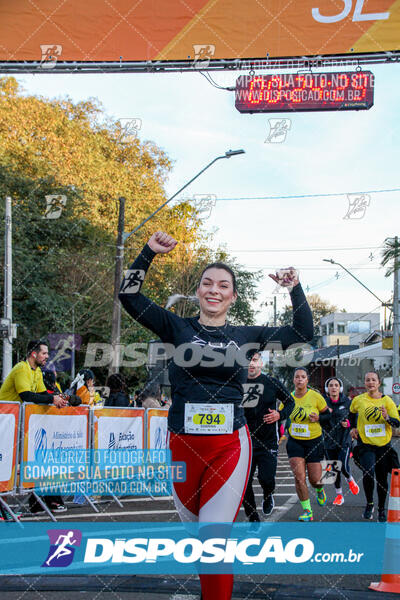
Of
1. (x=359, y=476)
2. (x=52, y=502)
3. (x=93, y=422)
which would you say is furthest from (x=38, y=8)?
(x=359, y=476)

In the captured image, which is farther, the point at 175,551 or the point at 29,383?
the point at 29,383

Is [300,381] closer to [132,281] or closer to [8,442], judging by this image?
[8,442]

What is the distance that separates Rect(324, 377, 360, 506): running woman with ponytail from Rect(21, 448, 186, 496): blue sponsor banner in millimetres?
2705

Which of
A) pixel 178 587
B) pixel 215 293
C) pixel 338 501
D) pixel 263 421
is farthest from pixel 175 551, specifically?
pixel 338 501

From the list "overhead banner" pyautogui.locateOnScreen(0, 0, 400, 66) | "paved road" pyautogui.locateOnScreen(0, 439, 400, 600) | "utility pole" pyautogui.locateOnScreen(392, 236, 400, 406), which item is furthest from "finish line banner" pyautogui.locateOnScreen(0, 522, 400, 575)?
"utility pole" pyautogui.locateOnScreen(392, 236, 400, 406)

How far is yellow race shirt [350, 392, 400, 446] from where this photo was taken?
9.05 metres

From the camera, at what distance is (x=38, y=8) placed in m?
10.4

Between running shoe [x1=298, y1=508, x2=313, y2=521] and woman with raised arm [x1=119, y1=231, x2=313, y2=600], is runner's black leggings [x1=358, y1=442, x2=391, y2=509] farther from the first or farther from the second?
woman with raised arm [x1=119, y1=231, x2=313, y2=600]

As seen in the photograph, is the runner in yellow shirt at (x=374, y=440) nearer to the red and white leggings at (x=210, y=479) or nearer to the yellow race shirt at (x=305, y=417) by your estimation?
the yellow race shirt at (x=305, y=417)

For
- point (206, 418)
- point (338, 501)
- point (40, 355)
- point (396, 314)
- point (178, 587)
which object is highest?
point (396, 314)

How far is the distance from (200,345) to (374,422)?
5986 millimetres

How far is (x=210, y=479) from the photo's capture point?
3.47 m

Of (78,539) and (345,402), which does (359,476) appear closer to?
(345,402)

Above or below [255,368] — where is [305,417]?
below
